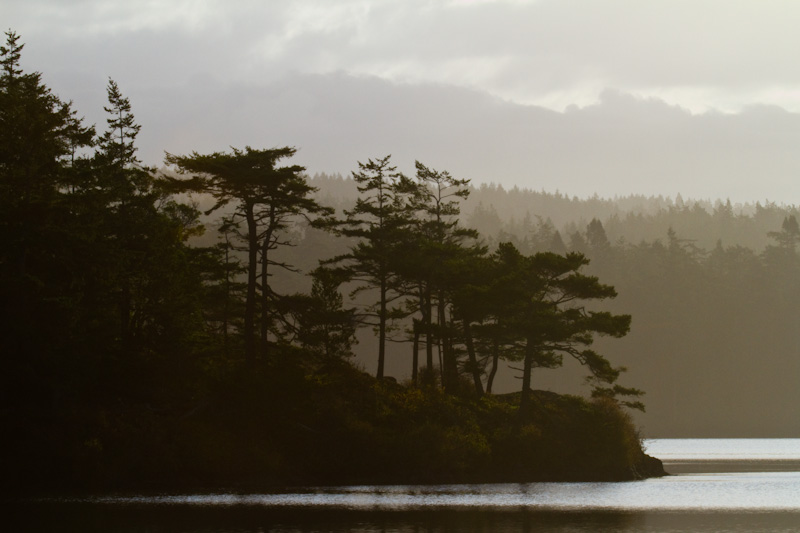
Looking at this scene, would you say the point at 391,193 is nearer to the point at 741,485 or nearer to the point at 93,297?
the point at 93,297

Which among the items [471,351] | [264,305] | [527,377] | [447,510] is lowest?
[447,510]

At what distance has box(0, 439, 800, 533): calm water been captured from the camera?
33125 millimetres

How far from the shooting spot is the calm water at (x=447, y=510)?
3312 cm

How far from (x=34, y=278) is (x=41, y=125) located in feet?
36.9

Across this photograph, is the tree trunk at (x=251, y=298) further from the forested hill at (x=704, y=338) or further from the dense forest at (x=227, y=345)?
the forested hill at (x=704, y=338)

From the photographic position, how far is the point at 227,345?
6166 cm

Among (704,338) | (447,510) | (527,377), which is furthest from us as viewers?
(704,338)

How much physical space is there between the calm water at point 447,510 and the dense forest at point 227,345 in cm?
515

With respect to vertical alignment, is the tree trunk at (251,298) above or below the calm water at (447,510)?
above

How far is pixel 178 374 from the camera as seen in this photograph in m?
56.0

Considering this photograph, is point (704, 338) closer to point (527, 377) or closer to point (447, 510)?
point (527, 377)

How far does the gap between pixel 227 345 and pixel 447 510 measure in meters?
26.4

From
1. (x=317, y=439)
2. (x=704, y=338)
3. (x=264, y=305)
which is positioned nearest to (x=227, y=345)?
(x=264, y=305)

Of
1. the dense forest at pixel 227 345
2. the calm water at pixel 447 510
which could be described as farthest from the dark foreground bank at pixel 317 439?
the calm water at pixel 447 510
